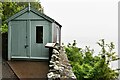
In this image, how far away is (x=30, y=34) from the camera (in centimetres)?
770

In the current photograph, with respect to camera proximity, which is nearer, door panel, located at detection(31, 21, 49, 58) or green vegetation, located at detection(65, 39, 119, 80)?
door panel, located at detection(31, 21, 49, 58)

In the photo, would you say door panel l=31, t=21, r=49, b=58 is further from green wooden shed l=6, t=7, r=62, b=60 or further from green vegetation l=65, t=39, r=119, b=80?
green vegetation l=65, t=39, r=119, b=80

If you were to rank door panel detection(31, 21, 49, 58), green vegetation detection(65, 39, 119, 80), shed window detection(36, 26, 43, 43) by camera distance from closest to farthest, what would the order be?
door panel detection(31, 21, 49, 58)
shed window detection(36, 26, 43, 43)
green vegetation detection(65, 39, 119, 80)

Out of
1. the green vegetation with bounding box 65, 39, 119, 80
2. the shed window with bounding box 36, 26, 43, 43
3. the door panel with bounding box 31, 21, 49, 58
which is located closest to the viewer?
the door panel with bounding box 31, 21, 49, 58

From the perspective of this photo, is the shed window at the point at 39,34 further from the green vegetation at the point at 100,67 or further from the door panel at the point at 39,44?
the green vegetation at the point at 100,67

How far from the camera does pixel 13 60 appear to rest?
7.73m

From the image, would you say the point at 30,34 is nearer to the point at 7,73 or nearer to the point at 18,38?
the point at 18,38

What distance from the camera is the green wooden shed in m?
7.59

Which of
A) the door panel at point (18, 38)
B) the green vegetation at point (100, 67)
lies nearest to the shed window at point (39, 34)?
the door panel at point (18, 38)

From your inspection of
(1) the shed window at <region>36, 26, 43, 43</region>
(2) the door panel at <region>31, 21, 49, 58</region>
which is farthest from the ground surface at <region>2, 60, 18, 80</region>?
(1) the shed window at <region>36, 26, 43, 43</region>

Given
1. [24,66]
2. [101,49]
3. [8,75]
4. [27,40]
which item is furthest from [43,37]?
[101,49]

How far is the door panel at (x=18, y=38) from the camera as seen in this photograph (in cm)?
774

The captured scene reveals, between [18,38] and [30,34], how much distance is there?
49 centimetres

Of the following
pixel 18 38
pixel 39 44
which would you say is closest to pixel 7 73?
pixel 18 38
